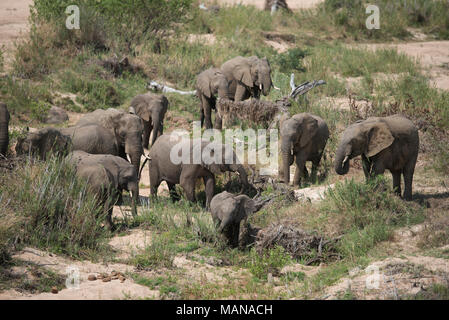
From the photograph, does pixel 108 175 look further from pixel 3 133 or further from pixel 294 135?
pixel 294 135

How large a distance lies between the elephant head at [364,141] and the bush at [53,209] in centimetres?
368

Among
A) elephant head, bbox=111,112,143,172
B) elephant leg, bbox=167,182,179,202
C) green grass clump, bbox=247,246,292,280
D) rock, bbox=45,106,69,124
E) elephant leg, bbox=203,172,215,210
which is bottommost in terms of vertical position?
elephant leg, bbox=167,182,179,202

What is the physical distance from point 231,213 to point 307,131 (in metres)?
3.71

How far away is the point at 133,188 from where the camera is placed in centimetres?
1039

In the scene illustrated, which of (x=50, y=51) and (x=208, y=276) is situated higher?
(x=50, y=51)

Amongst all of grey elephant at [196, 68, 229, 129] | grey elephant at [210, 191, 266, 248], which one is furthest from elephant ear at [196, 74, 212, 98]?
grey elephant at [210, 191, 266, 248]

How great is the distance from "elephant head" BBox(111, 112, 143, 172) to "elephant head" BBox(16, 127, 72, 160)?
1.38 metres

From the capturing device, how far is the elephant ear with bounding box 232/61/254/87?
54.8 ft

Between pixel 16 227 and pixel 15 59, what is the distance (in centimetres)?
1142

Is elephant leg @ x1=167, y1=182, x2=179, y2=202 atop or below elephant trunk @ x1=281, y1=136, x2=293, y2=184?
below

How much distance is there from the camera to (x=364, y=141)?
10188 millimetres

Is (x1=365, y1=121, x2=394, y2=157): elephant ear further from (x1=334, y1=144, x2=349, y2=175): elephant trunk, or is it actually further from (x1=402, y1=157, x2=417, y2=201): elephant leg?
(x1=402, y1=157, x2=417, y2=201): elephant leg
